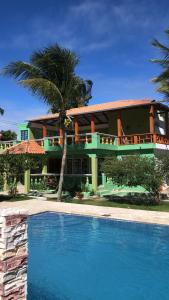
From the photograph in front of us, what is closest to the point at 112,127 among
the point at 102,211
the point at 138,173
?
the point at 138,173

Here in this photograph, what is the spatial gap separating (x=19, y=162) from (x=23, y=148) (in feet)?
13.3

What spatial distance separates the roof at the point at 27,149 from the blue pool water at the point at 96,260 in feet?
32.5

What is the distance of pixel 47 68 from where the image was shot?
65.5 feet

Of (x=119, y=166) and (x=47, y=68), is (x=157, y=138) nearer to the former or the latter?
(x=119, y=166)

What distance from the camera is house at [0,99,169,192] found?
2414 centimetres

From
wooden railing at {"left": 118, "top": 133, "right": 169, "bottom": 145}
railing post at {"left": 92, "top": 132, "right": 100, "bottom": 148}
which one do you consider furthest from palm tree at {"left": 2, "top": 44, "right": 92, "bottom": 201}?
wooden railing at {"left": 118, "top": 133, "right": 169, "bottom": 145}

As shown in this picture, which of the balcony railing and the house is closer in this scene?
the balcony railing

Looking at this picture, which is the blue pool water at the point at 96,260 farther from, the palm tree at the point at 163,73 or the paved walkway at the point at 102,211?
the palm tree at the point at 163,73

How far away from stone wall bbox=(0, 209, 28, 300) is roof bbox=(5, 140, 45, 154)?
62.3 feet

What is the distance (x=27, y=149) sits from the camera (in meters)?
25.1

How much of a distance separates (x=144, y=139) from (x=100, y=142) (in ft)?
10.9

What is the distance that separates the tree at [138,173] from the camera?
61.2 ft

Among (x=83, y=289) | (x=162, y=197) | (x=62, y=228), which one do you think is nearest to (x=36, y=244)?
(x=62, y=228)

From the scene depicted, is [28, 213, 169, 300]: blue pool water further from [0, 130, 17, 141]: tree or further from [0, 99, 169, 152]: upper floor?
[0, 130, 17, 141]: tree
